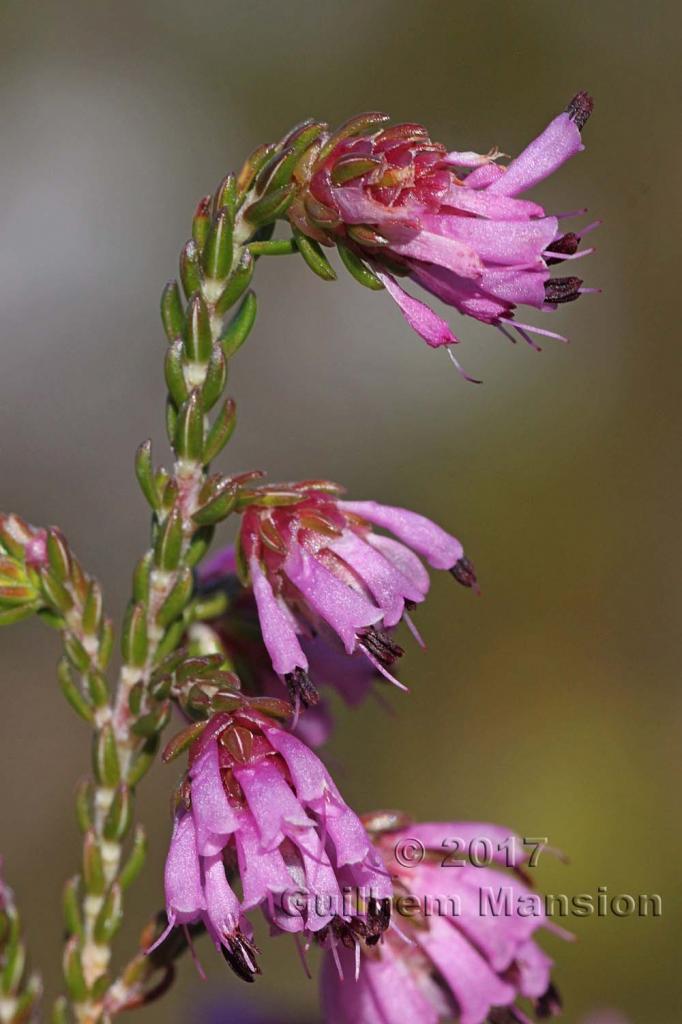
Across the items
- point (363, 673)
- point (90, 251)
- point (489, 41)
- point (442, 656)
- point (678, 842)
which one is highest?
point (489, 41)

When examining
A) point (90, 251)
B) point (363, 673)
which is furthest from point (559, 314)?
point (363, 673)

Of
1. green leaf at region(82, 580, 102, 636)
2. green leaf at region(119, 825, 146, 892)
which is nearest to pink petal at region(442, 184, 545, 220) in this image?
green leaf at region(82, 580, 102, 636)

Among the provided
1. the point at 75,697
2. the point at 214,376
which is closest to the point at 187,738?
the point at 75,697

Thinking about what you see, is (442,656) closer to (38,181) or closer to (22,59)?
(38,181)

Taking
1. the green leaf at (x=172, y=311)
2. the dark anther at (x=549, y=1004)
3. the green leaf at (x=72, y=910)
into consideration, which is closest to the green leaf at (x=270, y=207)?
the green leaf at (x=172, y=311)

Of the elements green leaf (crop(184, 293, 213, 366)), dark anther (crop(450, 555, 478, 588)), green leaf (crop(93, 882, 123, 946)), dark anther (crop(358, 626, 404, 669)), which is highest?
green leaf (crop(184, 293, 213, 366))

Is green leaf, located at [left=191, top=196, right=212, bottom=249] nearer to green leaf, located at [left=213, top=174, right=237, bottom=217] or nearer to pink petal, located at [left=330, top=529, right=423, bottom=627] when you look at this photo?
green leaf, located at [left=213, top=174, right=237, bottom=217]

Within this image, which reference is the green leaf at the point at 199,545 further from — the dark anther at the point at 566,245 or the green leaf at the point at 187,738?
the dark anther at the point at 566,245
